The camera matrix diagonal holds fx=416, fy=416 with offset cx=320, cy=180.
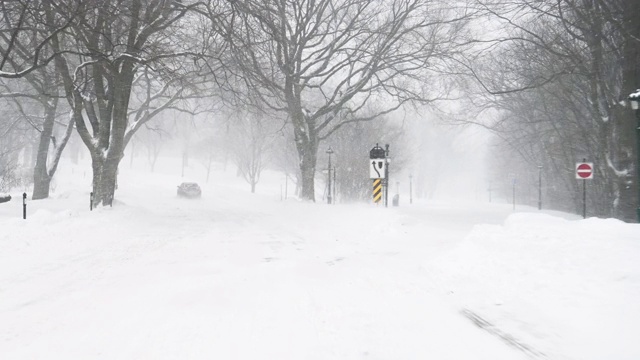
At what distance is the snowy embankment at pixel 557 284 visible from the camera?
418cm

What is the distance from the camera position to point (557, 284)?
5.41 metres

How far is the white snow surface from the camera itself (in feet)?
13.2

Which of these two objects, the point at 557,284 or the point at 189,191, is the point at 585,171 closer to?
the point at 557,284

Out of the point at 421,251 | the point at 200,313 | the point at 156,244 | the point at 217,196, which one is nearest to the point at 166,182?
the point at 217,196

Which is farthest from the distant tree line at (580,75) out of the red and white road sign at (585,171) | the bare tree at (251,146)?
the bare tree at (251,146)

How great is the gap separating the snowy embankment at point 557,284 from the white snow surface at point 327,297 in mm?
22

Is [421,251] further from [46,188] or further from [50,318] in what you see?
A: [46,188]

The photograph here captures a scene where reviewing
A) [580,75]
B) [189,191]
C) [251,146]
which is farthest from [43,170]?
[580,75]

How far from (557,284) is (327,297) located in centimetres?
301

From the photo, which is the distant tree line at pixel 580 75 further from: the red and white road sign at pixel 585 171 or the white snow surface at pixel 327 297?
the white snow surface at pixel 327 297

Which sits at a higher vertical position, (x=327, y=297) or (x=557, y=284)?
(x=557, y=284)

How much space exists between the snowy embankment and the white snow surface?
22 mm

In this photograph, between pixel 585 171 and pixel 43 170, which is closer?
pixel 585 171

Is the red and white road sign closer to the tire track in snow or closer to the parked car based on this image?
the tire track in snow
